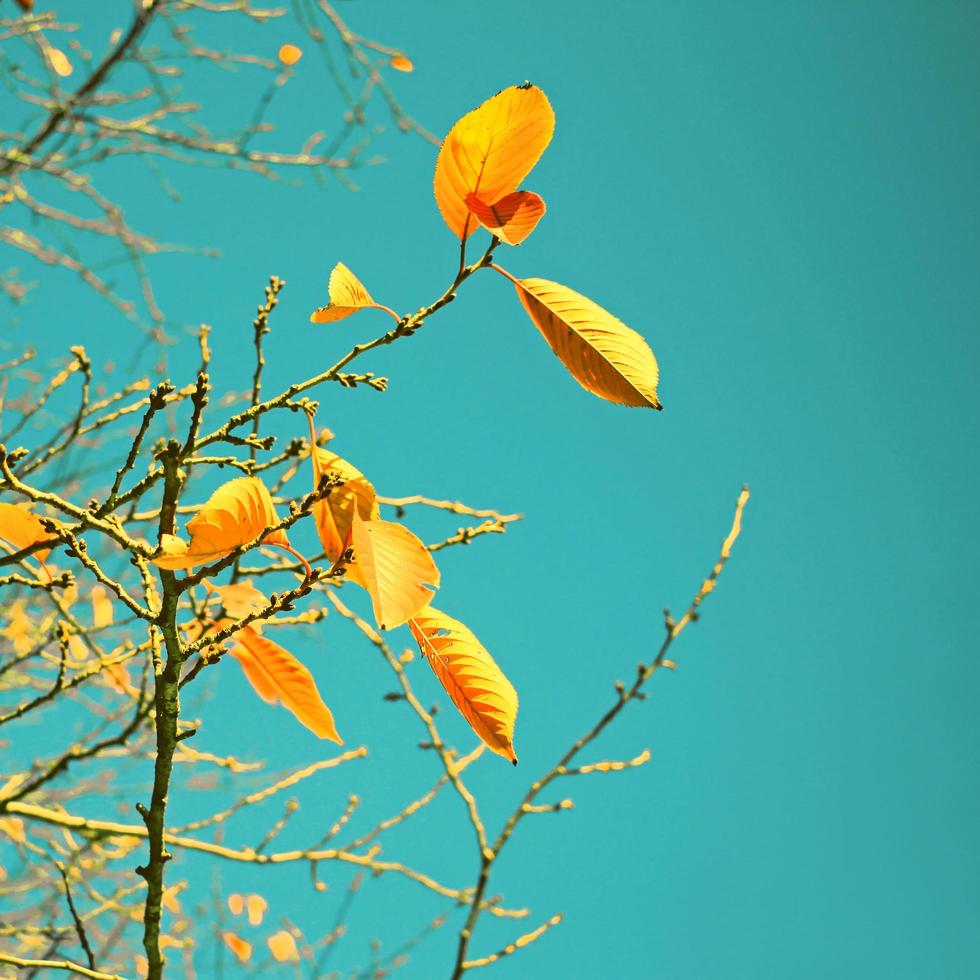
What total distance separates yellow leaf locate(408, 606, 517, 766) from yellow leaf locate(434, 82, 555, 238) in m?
0.35

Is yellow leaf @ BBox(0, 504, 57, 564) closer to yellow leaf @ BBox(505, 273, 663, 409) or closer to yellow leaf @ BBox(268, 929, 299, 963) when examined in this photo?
yellow leaf @ BBox(505, 273, 663, 409)

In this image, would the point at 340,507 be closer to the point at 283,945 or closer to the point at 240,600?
the point at 240,600

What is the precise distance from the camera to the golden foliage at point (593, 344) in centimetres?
65

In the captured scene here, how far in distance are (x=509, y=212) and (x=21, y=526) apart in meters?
0.53

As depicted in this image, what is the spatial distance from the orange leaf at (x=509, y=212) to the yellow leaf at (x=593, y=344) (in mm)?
43

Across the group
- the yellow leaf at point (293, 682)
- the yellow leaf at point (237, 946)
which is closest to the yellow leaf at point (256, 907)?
the yellow leaf at point (237, 946)

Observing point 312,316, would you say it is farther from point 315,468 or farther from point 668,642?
point 668,642

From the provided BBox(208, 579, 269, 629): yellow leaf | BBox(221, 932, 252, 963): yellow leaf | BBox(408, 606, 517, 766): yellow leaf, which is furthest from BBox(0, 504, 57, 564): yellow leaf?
BBox(221, 932, 252, 963): yellow leaf

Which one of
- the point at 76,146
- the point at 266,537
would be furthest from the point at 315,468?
the point at 76,146

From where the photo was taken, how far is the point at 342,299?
71cm

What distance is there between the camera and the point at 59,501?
2.23 feet

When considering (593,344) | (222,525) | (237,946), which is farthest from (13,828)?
(593,344)

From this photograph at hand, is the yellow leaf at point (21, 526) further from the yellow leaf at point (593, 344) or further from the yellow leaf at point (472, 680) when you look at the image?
the yellow leaf at point (593, 344)

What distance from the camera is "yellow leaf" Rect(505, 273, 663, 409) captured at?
0.65 m
